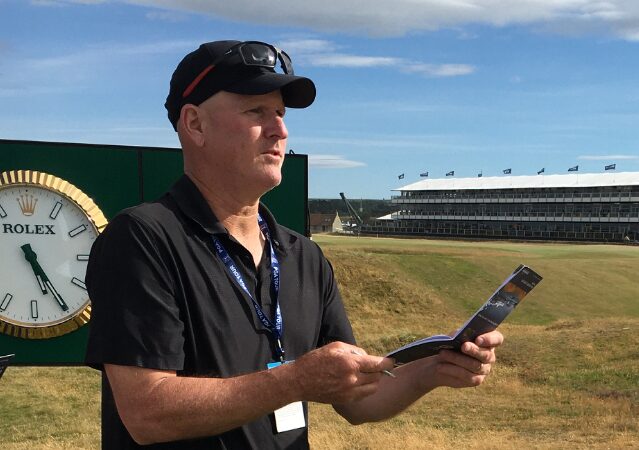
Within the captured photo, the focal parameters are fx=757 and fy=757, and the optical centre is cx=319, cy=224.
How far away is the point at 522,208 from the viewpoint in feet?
389

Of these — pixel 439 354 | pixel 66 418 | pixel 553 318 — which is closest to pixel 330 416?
pixel 66 418

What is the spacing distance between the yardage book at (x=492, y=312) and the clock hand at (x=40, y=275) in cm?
628

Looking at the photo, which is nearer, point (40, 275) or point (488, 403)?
point (40, 275)

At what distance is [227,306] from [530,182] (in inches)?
4879

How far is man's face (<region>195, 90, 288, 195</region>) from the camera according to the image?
2.94 metres

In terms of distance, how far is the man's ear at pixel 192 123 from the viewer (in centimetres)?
297

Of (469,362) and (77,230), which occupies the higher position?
(77,230)

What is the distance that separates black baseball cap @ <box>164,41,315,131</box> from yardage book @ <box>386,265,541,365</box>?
44.7 inches

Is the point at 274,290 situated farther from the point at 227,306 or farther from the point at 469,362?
the point at 469,362

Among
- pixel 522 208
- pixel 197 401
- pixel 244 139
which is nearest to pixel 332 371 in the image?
A: pixel 197 401

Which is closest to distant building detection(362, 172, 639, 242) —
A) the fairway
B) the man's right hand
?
the fairway

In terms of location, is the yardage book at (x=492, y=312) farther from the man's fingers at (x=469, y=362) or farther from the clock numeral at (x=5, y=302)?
the clock numeral at (x=5, y=302)

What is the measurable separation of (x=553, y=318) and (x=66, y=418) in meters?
39.5

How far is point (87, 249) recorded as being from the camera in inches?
332
